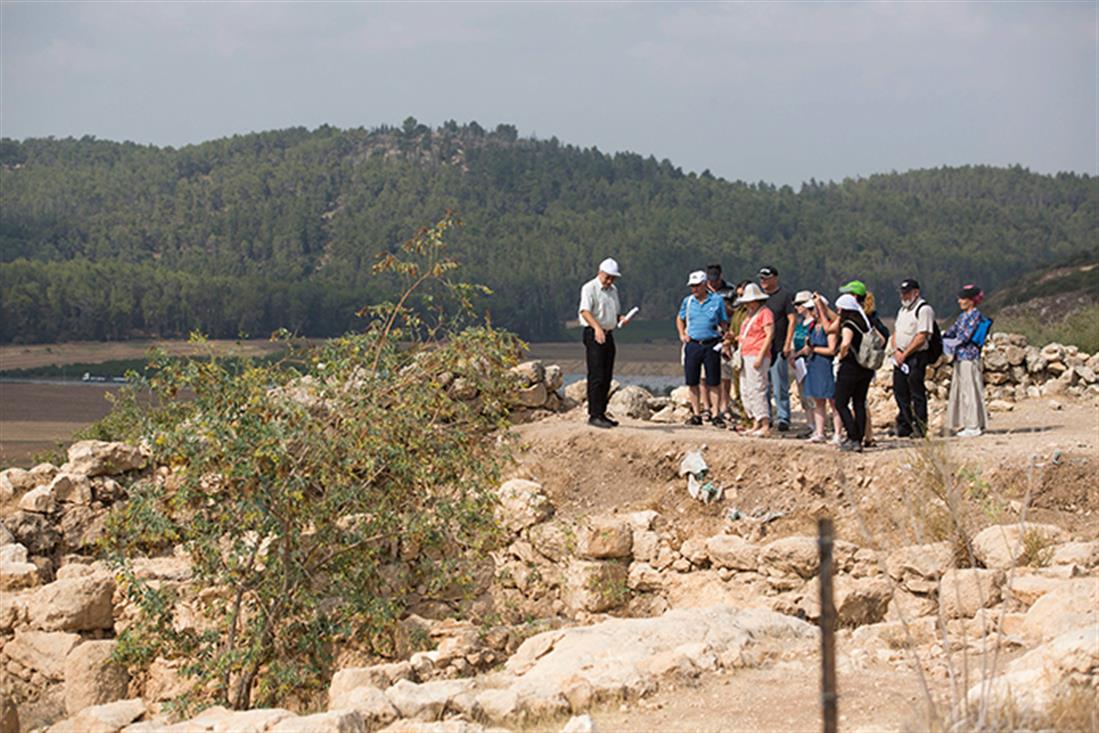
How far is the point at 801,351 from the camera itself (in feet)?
43.8

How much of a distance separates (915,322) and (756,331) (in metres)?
1.54

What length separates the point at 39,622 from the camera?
37.6ft

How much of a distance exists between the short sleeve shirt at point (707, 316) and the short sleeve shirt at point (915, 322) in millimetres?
1637

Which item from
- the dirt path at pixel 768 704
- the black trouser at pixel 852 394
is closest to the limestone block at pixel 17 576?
the dirt path at pixel 768 704

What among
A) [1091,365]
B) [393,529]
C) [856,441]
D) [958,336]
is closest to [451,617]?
[393,529]

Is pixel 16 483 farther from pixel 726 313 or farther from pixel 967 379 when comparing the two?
pixel 967 379

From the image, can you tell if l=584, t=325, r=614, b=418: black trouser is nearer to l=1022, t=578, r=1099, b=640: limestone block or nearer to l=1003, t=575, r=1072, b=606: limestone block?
l=1003, t=575, r=1072, b=606: limestone block

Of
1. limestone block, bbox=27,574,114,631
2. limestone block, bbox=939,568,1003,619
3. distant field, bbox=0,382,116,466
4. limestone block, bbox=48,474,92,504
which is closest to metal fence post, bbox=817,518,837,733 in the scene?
limestone block, bbox=939,568,1003,619

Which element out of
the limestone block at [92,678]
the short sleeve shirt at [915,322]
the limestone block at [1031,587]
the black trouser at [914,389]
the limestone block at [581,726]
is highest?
the short sleeve shirt at [915,322]

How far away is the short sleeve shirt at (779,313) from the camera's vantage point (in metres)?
13.5

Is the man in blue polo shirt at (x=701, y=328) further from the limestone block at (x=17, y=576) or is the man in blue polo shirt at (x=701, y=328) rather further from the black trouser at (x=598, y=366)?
the limestone block at (x=17, y=576)

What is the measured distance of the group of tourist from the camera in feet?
42.0

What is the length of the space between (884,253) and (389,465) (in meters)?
108

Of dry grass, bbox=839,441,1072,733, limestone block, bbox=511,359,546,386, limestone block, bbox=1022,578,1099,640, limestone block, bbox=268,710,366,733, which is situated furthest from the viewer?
limestone block, bbox=511,359,546,386
